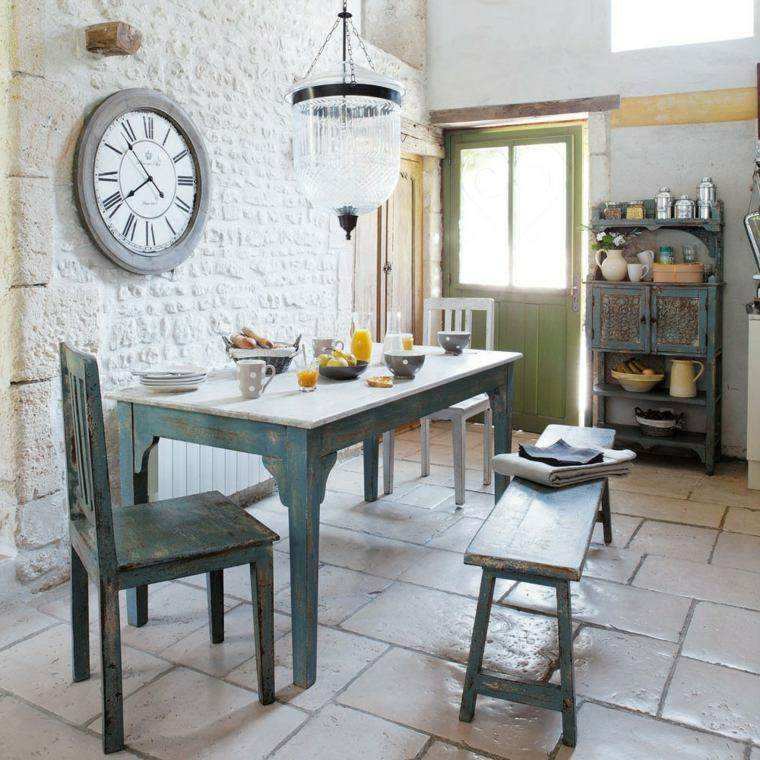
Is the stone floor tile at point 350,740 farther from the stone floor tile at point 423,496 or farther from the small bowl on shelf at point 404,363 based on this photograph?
the stone floor tile at point 423,496

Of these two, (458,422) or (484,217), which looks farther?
(484,217)

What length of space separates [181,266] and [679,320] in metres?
2.95

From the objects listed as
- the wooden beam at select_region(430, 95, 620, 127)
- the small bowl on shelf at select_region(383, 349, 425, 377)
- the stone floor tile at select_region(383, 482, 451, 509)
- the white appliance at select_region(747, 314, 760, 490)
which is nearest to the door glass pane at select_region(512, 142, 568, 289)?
the wooden beam at select_region(430, 95, 620, 127)

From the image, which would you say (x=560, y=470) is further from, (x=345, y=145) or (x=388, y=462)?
(x=388, y=462)

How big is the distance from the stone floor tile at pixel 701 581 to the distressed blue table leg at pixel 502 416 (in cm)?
77

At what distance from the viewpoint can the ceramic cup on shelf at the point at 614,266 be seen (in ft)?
16.5

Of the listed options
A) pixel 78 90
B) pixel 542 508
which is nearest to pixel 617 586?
pixel 542 508

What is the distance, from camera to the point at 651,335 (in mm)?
4887

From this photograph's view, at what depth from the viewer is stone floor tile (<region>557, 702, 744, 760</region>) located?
2047mm

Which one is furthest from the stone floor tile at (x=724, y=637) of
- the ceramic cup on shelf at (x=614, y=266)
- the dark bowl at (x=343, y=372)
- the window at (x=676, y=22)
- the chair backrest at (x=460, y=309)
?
the window at (x=676, y=22)

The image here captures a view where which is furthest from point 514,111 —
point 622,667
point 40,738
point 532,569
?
point 40,738

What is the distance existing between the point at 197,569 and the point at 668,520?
8.56ft

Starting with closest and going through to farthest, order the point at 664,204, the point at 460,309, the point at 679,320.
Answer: the point at 460,309
the point at 679,320
the point at 664,204

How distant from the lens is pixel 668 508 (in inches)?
162
